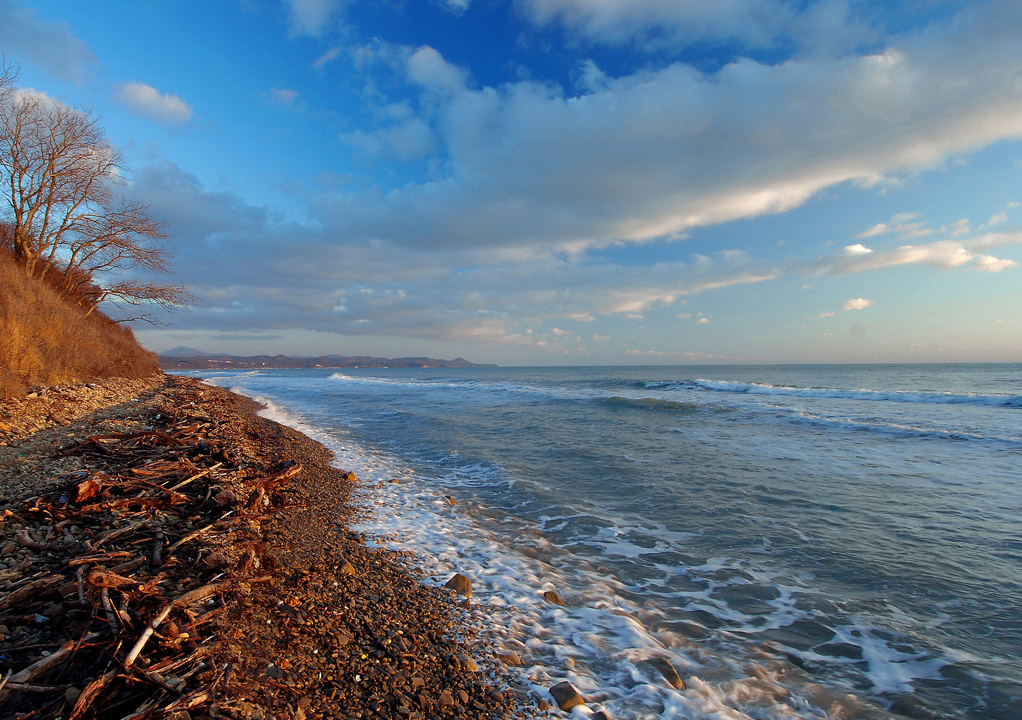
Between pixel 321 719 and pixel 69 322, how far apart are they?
697 inches

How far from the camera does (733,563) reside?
5.56m

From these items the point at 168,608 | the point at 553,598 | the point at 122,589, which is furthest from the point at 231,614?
the point at 553,598

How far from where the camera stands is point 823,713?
3148 millimetres

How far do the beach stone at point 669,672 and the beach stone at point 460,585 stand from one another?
184cm

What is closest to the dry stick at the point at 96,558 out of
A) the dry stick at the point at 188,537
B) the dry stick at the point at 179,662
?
the dry stick at the point at 188,537

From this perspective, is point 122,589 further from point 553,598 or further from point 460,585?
point 553,598

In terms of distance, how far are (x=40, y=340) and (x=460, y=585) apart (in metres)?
14.0

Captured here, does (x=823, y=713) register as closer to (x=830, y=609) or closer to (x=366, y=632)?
(x=830, y=609)

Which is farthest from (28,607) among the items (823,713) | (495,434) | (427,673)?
(495,434)

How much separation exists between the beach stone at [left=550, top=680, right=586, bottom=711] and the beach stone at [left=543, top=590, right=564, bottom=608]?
135 cm

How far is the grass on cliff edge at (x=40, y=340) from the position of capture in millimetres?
9773

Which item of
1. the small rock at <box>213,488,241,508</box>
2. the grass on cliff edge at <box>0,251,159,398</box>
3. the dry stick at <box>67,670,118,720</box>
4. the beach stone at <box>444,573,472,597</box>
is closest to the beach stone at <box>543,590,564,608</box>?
the beach stone at <box>444,573,472,597</box>

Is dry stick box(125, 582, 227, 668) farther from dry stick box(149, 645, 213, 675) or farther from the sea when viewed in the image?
the sea

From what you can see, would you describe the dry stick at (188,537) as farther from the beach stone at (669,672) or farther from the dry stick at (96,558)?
the beach stone at (669,672)
